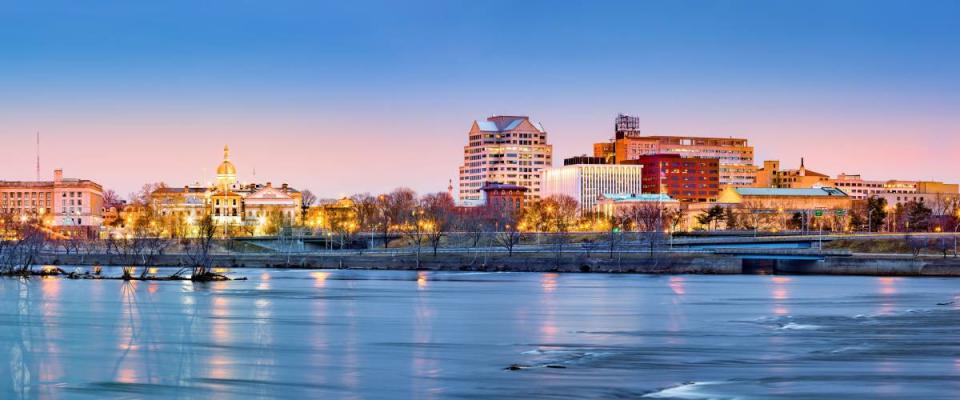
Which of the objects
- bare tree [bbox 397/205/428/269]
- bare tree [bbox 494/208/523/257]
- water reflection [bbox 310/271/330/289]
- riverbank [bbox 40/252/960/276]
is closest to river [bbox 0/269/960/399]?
water reflection [bbox 310/271/330/289]

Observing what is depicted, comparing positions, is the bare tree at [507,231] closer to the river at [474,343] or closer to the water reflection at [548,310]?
the water reflection at [548,310]

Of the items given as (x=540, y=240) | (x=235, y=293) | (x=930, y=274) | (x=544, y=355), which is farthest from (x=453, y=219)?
→ (x=544, y=355)

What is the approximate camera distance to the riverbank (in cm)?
9856

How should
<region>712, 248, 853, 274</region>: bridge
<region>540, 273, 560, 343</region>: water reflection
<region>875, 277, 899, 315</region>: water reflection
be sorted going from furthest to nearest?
<region>712, 248, 853, 274</region>: bridge → <region>875, 277, 899, 315</region>: water reflection → <region>540, 273, 560, 343</region>: water reflection

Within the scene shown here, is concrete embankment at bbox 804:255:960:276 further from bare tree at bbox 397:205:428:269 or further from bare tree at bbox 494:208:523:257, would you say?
bare tree at bbox 397:205:428:269

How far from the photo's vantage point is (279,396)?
28.4m

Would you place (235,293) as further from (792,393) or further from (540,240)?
(540,240)

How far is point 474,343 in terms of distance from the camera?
40500mm

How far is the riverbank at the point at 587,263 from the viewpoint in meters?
98.6

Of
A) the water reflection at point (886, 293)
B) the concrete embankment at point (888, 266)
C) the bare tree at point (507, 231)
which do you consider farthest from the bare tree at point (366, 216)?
the water reflection at point (886, 293)

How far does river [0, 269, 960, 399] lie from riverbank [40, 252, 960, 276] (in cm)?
2609

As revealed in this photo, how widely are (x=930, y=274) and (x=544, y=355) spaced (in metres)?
66.3

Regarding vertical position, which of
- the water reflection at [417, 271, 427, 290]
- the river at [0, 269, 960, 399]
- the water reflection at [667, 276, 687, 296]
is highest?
the water reflection at [417, 271, 427, 290]

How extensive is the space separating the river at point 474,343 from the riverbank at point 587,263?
26086 mm
